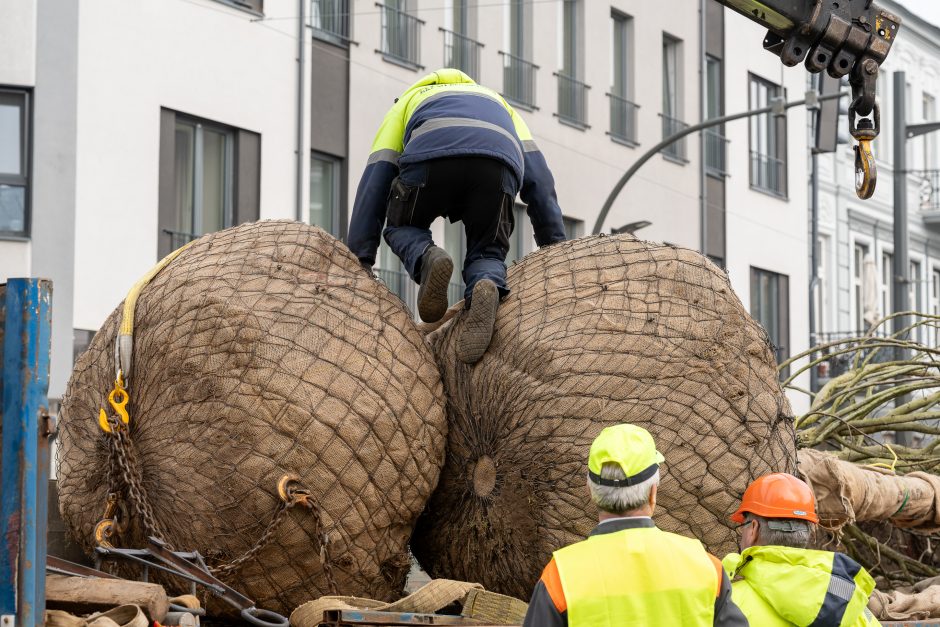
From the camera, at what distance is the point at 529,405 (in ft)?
14.0

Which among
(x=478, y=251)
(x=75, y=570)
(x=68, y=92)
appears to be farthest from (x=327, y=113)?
(x=75, y=570)

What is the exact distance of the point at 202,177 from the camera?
16.7m

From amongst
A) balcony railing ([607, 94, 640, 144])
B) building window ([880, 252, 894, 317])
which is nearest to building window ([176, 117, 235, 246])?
balcony railing ([607, 94, 640, 144])

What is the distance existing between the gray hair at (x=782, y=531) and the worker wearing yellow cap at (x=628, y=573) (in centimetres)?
68

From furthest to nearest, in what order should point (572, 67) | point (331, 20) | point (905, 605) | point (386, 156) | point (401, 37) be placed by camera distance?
point (572, 67) < point (401, 37) < point (331, 20) < point (905, 605) < point (386, 156)

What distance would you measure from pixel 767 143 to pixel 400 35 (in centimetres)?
1121

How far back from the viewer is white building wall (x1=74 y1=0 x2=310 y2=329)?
1514 centimetres

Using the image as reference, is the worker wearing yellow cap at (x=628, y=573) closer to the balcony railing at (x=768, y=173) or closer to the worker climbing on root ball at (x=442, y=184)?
the worker climbing on root ball at (x=442, y=184)

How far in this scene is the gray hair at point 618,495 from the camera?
3.37 metres

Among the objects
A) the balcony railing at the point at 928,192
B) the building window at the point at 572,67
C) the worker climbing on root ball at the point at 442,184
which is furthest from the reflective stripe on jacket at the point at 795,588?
the balcony railing at the point at 928,192

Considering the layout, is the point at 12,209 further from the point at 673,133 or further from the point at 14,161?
the point at 673,133

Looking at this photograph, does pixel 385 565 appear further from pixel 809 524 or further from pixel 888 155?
pixel 888 155

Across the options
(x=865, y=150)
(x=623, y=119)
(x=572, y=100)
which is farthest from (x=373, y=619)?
(x=623, y=119)

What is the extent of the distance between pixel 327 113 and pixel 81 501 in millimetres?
14207
